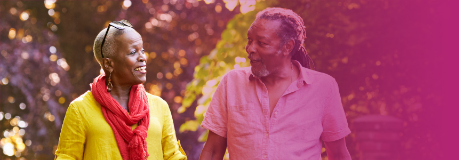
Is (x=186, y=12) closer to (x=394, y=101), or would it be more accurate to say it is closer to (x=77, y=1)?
(x=77, y=1)

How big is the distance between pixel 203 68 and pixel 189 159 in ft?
16.3

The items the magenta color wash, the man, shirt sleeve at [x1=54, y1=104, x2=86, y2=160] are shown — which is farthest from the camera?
the magenta color wash

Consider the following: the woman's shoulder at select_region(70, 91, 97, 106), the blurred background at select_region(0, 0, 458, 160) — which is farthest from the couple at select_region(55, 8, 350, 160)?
the blurred background at select_region(0, 0, 458, 160)

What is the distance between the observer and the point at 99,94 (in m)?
3.19

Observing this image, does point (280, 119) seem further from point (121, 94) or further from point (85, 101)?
point (85, 101)

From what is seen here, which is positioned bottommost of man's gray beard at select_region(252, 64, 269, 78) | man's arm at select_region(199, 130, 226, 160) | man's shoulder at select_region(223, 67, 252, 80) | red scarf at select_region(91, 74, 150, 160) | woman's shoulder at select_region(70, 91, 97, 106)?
man's arm at select_region(199, 130, 226, 160)

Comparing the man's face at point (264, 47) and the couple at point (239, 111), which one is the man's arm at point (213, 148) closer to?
the couple at point (239, 111)

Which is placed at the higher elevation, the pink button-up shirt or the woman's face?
the woman's face

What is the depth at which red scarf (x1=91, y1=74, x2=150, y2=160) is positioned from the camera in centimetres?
311

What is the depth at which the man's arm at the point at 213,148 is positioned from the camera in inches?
132

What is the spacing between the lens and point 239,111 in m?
3.27

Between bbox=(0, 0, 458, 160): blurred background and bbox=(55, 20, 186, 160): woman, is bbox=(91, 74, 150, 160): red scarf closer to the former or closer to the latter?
bbox=(55, 20, 186, 160): woman

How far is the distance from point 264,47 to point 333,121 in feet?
2.21

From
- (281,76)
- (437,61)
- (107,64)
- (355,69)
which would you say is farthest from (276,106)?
(437,61)
